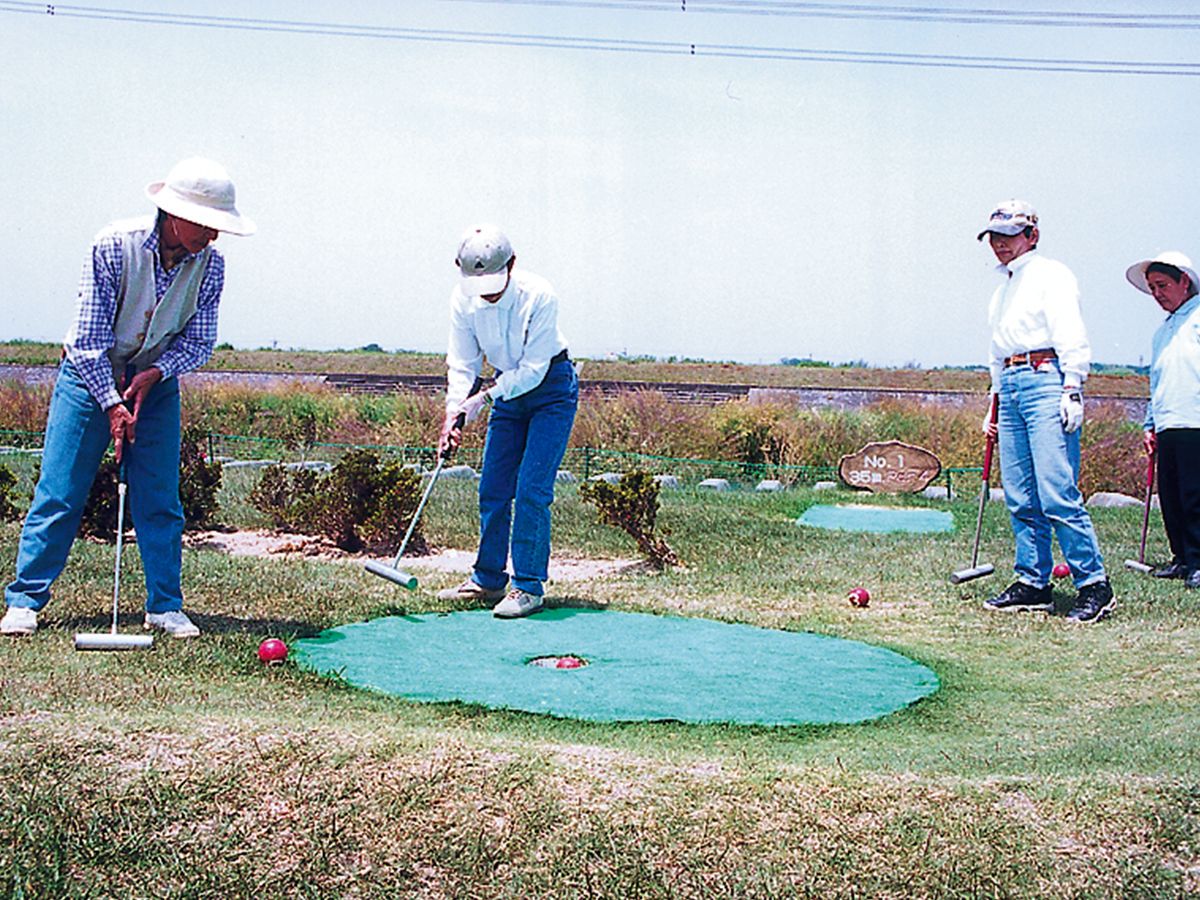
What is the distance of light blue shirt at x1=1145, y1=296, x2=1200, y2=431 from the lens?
773 centimetres

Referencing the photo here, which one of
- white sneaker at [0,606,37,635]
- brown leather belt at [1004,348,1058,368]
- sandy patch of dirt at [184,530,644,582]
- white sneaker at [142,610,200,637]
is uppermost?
brown leather belt at [1004,348,1058,368]

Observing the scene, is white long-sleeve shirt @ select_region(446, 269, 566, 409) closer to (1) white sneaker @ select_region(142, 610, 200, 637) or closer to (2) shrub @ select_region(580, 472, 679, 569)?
(1) white sneaker @ select_region(142, 610, 200, 637)

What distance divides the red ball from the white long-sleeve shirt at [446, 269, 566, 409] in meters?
1.71

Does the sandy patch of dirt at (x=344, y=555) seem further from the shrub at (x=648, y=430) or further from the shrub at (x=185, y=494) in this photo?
the shrub at (x=648, y=430)

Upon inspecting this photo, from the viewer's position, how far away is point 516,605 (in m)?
6.12

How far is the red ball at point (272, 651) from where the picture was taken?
4824 mm

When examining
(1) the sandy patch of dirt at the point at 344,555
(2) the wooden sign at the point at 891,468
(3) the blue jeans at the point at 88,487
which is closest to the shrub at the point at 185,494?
(1) the sandy patch of dirt at the point at 344,555

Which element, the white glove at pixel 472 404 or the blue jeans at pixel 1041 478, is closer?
the white glove at pixel 472 404

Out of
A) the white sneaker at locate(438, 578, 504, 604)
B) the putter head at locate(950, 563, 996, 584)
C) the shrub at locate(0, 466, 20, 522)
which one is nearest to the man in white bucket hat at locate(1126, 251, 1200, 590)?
the putter head at locate(950, 563, 996, 584)

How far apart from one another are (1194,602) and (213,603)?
5.46 m

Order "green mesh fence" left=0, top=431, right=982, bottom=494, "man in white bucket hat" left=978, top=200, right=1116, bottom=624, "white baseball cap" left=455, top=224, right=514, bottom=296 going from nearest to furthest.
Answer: "white baseball cap" left=455, top=224, right=514, bottom=296
"man in white bucket hat" left=978, top=200, right=1116, bottom=624
"green mesh fence" left=0, top=431, right=982, bottom=494

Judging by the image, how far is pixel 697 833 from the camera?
123 inches

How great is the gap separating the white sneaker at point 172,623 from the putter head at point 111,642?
33 centimetres

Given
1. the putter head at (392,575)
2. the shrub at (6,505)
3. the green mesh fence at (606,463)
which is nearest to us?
the putter head at (392,575)
